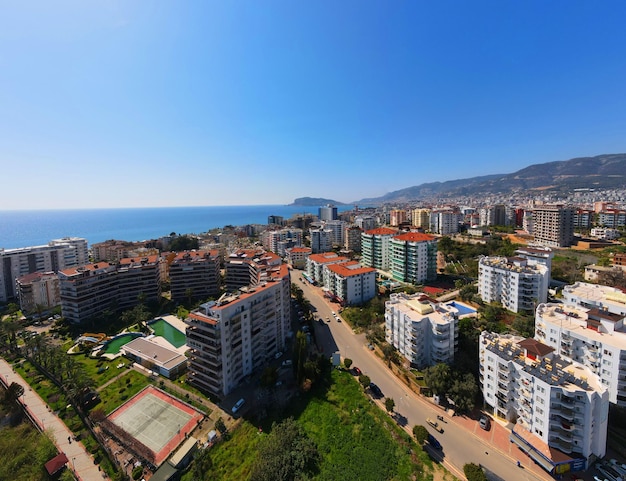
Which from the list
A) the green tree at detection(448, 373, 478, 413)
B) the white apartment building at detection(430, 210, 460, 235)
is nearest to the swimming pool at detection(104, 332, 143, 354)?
the green tree at detection(448, 373, 478, 413)

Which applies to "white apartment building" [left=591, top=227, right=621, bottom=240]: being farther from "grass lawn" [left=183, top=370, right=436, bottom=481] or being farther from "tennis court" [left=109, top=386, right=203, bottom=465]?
"tennis court" [left=109, top=386, right=203, bottom=465]

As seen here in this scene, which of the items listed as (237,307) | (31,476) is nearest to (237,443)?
(237,307)

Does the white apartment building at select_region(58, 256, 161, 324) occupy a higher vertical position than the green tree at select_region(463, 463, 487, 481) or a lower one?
higher

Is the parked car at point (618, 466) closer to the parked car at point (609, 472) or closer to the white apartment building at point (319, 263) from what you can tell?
the parked car at point (609, 472)

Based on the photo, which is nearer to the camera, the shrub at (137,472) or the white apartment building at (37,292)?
the shrub at (137,472)

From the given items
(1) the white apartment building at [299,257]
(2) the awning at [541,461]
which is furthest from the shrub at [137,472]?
(1) the white apartment building at [299,257]
